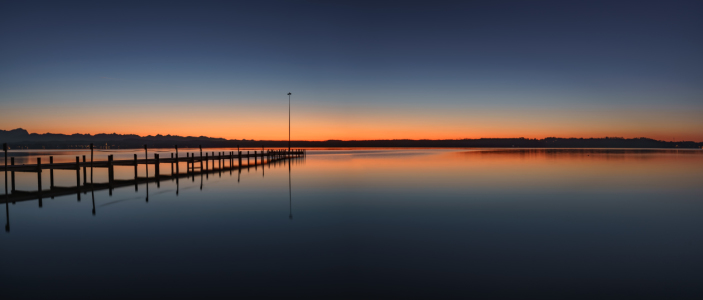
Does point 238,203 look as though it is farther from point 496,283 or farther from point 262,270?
point 496,283

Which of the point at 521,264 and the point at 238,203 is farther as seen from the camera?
the point at 238,203

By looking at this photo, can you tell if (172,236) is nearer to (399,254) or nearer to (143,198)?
(399,254)

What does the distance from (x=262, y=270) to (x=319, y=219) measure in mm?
6255

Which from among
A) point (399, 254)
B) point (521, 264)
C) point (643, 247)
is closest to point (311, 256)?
point (399, 254)

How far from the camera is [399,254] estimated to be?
10.0 meters

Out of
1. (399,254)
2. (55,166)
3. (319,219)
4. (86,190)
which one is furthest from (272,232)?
(55,166)

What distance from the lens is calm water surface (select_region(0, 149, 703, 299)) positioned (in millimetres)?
7914

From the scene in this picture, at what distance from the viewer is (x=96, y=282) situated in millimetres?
8227

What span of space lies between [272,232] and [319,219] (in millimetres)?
2761

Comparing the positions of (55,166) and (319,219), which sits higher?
(55,166)

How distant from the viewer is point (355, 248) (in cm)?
1067

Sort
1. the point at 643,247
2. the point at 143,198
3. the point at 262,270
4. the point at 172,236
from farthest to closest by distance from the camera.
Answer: the point at 143,198
the point at 172,236
the point at 643,247
the point at 262,270

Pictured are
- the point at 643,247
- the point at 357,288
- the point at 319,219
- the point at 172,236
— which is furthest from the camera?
the point at 319,219

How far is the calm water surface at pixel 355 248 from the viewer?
791 cm
